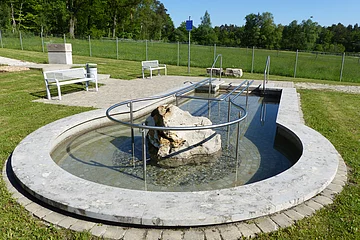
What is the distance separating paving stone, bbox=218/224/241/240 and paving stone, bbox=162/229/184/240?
0.37 metres

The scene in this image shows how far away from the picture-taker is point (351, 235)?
2582 mm

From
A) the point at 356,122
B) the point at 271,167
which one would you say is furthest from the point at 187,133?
the point at 356,122

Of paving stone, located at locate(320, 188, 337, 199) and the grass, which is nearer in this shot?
the grass

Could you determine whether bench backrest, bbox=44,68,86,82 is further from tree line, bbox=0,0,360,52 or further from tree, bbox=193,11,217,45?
tree, bbox=193,11,217,45

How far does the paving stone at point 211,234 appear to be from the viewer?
2.49 meters

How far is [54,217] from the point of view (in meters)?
2.76

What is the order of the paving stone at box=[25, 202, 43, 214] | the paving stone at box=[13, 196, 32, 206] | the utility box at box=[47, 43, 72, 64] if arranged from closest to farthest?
the paving stone at box=[25, 202, 43, 214] < the paving stone at box=[13, 196, 32, 206] < the utility box at box=[47, 43, 72, 64]

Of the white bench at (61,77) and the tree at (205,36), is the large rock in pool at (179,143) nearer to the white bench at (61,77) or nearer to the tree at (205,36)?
the white bench at (61,77)

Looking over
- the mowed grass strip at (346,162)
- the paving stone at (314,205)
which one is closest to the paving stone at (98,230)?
the mowed grass strip at (346,162)

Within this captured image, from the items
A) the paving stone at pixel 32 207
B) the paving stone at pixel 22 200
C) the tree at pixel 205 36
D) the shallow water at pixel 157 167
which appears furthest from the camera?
the tree at pixel 205 36

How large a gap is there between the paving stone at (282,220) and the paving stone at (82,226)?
5.75 ft

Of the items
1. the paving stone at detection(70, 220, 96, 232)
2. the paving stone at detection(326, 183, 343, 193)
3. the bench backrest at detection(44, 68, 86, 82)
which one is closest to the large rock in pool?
the paving stone at detection(326, 183, 343, 193)

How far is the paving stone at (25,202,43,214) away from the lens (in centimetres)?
288

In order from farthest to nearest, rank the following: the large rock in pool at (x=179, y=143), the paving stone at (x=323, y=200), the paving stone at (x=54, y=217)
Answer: the large rock in pool at (x=179, y=143), the paving stone at (x=323, y=200), the paving stone at (x=54, y=217)
